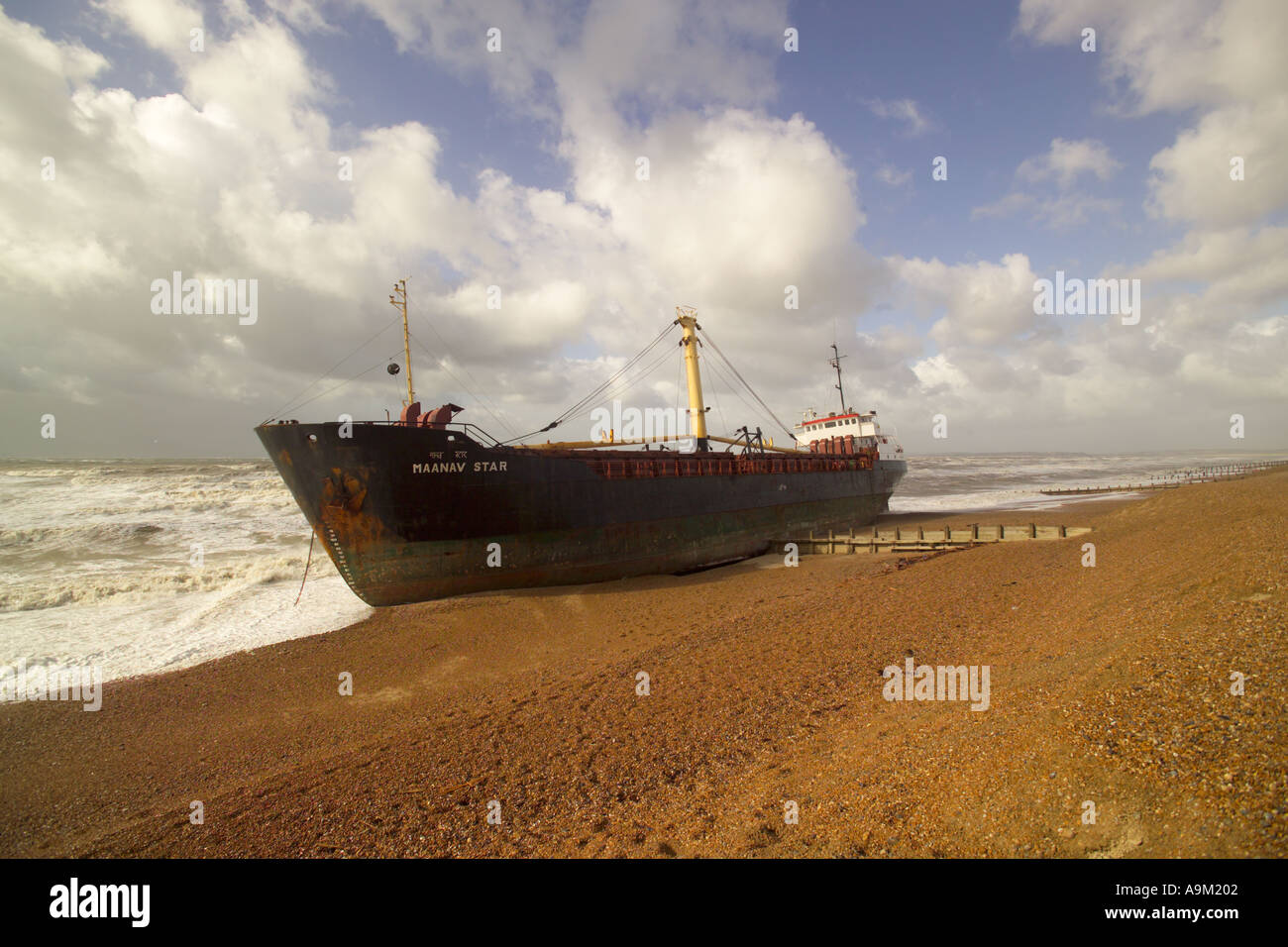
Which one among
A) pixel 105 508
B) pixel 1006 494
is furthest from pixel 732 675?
pixel 1006 494

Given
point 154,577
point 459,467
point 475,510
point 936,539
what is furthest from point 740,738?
point 154,577

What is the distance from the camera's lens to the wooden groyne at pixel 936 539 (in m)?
19.3

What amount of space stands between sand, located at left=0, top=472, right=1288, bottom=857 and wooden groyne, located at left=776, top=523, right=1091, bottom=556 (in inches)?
303

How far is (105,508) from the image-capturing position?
1265 inches

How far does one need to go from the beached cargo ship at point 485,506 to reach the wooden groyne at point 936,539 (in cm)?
373

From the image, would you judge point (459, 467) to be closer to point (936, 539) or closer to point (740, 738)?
point (740, 738)

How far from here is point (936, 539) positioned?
822 inches

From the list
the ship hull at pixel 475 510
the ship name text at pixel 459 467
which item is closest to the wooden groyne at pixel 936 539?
the ship hull at pixel 475 510

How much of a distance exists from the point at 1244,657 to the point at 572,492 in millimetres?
14761

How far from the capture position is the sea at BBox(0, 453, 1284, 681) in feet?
39.8

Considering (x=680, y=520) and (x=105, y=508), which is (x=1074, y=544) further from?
(x=105, y=508)

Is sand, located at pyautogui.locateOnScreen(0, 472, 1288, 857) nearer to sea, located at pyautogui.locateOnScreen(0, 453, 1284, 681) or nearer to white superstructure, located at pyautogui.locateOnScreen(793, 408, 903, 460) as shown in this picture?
sea, located at pyautogui.locateOnScreen(0, 453, 1284, 681)

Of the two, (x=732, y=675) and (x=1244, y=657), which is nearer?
(x=1244, y=657)

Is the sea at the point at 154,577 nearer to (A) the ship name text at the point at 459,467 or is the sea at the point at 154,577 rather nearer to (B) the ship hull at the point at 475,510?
(B) the ship hull at the point at 475,510
